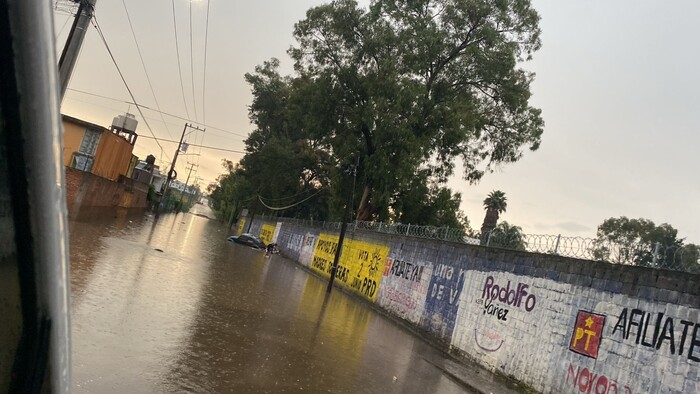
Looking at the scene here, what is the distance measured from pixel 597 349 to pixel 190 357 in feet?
21.9

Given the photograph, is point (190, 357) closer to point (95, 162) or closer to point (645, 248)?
point (645, 248)

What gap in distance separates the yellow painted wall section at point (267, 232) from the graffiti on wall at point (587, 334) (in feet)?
124

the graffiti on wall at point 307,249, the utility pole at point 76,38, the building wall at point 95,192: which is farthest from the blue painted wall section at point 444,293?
the graffiti on wall at point 307,249

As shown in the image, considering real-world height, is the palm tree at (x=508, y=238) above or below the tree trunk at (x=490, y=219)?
below

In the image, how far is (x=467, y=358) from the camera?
12242 mm

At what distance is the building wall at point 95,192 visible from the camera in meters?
25.7

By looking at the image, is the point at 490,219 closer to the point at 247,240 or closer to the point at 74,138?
the point at 247,240

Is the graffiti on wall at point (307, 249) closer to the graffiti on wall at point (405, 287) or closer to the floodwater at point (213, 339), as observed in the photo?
the graffiti on wall at point (405, 287)

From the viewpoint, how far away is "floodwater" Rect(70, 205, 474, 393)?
5.81m

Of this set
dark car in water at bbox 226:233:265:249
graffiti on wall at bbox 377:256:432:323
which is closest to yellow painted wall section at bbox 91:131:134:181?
dark car in water at bbox 226:233:265:249

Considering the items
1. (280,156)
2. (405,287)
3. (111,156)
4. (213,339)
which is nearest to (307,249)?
(280,156)

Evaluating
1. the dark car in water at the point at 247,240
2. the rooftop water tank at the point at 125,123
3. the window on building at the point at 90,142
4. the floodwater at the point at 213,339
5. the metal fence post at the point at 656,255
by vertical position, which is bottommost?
the floodwater at the point at 213,339

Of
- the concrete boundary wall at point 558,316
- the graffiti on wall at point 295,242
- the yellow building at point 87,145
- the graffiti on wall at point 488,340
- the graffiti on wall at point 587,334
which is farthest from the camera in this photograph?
the graffiti on wall at point 295,242

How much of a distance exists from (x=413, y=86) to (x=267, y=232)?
2981 cm
